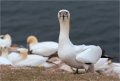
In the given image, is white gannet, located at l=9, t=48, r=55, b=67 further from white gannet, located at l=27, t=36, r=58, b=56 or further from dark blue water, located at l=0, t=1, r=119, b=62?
dark blue water, located at l=0, t=1, r=119, b=62

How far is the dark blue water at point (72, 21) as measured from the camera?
2602 cm

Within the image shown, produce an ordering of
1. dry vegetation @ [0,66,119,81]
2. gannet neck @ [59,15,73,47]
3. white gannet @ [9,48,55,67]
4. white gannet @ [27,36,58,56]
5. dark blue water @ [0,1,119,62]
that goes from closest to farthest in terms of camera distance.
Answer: dry vegetation @ [0,66,119,81] < gannet neck @ [59,15,73,47] < white gannet @ [9,48,55,67] < white gannet @ [27,36,58,56] < dark blue water @ [0,1,119,62]

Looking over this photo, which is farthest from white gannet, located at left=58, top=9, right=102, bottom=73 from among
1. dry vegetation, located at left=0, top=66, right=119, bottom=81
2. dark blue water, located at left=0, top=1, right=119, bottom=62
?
dark blue water, located at left=0, top=1, right=119, bottom=62

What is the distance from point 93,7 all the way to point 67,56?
2202 cm

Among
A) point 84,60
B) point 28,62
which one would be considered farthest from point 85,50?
point 28,62

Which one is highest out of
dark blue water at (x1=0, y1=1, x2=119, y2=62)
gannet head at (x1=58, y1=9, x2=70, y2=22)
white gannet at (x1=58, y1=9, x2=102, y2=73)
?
gannet head at (x1=58, y1=9, x2=70, y2=22)

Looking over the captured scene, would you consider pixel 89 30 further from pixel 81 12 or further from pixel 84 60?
pixel 84 60

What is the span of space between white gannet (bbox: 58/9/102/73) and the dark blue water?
13359mm

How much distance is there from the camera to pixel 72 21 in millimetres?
29047

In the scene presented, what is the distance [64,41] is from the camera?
10398mm

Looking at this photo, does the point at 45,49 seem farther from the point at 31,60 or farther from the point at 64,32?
the point at 64,32

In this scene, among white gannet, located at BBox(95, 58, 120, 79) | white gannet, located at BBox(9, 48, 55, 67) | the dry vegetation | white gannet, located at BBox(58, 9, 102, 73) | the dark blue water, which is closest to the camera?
the dry vegetation

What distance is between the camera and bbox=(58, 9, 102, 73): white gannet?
10.1 metres

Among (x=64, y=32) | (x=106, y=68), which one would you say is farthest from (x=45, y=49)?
(x=64, y=32)
